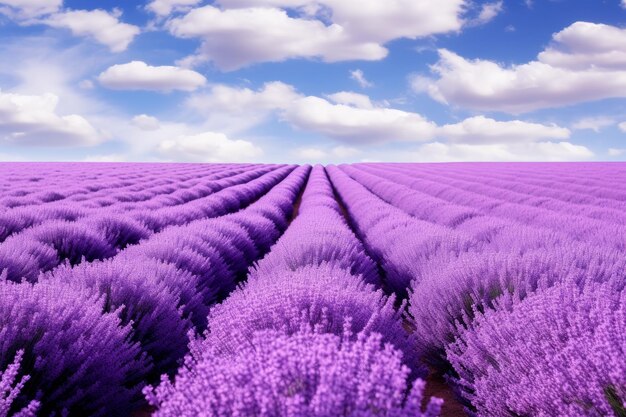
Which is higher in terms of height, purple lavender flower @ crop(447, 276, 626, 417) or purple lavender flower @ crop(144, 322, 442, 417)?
purple lavender flower @ crop(144, 322, 442, 417)

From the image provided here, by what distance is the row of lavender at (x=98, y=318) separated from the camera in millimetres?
2404

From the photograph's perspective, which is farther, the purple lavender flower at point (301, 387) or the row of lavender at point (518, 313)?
the row of lavender at point (518, 313)

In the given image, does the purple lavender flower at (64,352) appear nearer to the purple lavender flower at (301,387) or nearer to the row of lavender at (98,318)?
the row of lavender at (98,318)

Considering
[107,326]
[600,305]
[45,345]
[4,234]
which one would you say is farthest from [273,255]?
[4,234]

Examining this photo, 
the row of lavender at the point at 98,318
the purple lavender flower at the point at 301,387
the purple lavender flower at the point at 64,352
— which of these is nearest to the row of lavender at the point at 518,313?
the purple lavender flower at the point at 301,387

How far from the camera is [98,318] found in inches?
107

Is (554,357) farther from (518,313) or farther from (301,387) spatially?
(301,387)

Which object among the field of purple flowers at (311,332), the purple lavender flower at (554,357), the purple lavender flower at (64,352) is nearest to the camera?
the field of purple flowers at (311,332)

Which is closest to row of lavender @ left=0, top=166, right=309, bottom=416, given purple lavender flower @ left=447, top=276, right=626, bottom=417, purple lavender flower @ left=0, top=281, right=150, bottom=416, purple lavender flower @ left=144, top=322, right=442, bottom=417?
purple lavender flower @ left=0, top=281, right=150, bottom=416

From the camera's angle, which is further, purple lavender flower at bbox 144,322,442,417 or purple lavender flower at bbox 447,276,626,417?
purple lavender flower at bbox 447,276,626,417

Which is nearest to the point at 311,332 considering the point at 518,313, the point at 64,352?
the point at 518,313

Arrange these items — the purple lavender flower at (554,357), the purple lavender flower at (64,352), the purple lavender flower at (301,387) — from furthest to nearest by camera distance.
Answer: the purple lavender flower at (64,352) → the purple lavender flower at (554,357) → the purple lavender flower at (301,387)

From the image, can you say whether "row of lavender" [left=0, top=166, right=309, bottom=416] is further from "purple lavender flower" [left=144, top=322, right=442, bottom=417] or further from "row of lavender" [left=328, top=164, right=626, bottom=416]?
"row of lavender" [left=328, top=164, right=626, bottom=416]

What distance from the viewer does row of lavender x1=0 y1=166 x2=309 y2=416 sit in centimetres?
240
